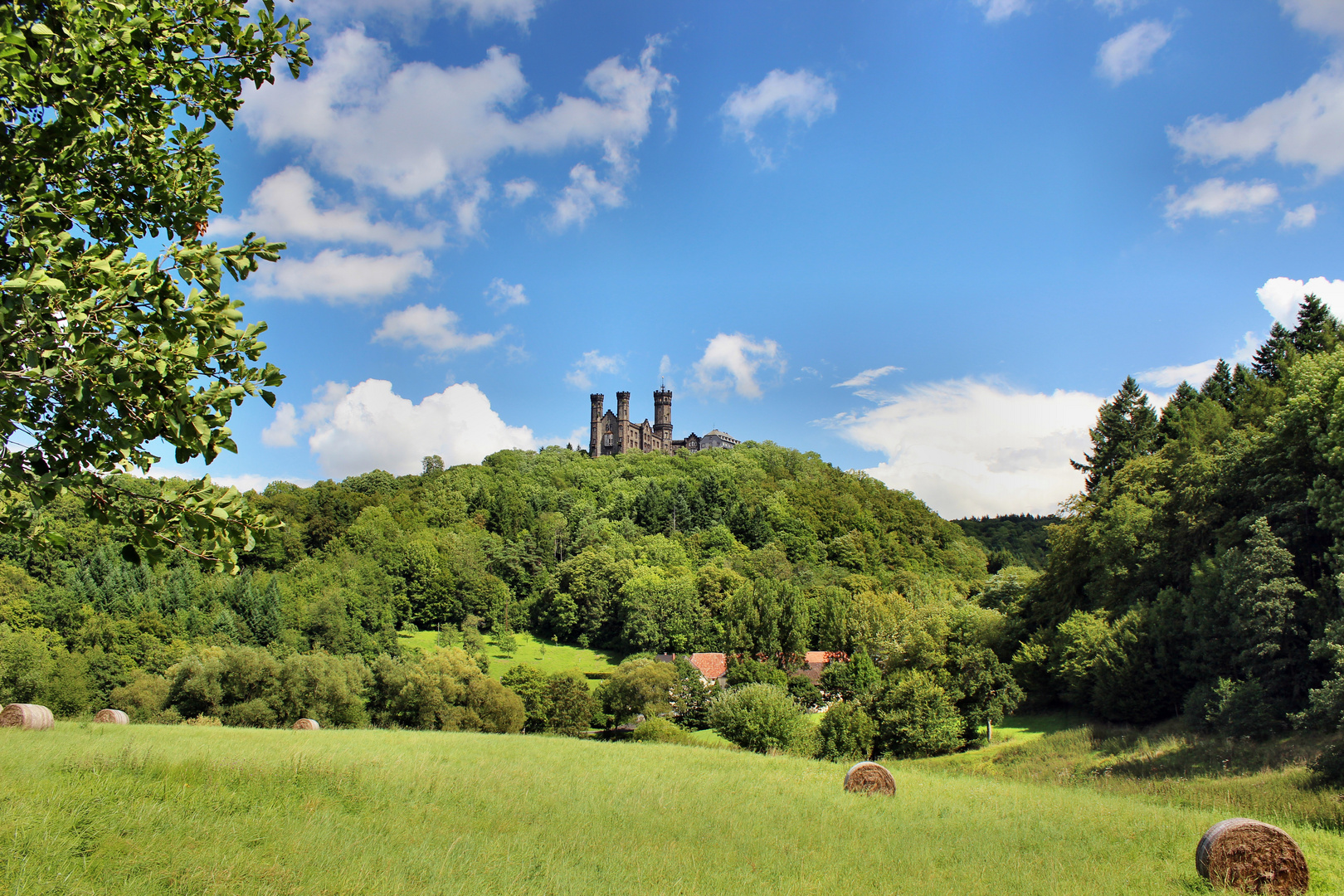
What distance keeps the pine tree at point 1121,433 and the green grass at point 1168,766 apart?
27236mm

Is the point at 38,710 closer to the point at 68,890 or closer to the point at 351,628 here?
the point at 68,890

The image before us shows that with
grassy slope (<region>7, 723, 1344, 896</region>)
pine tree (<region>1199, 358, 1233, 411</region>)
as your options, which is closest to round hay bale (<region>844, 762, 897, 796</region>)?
grassy slope (<region>7, 723, 1344, 896</region>)

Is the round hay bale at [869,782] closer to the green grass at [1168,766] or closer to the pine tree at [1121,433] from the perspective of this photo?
the green grass at [1168,766]

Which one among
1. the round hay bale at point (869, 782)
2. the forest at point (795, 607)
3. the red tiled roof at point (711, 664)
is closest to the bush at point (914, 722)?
the forest at point (795, 607)

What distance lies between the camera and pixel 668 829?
1402cm

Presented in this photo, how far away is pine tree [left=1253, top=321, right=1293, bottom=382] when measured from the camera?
52.0 meters

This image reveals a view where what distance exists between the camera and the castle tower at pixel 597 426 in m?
165

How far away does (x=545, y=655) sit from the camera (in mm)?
78250

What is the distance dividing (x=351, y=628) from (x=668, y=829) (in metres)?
64.5

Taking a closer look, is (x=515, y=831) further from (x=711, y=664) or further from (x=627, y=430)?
(x=627, y=430)

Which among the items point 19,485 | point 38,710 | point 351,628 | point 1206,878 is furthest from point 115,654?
point 1206,878

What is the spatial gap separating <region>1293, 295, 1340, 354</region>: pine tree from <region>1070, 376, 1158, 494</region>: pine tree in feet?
37.3

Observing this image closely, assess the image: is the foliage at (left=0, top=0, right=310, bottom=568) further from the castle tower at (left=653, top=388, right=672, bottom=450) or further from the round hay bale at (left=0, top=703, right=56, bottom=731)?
the castle tower at (left=653, top=388, right=672, bottom=450)

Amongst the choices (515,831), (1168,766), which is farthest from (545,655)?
(515,831)
